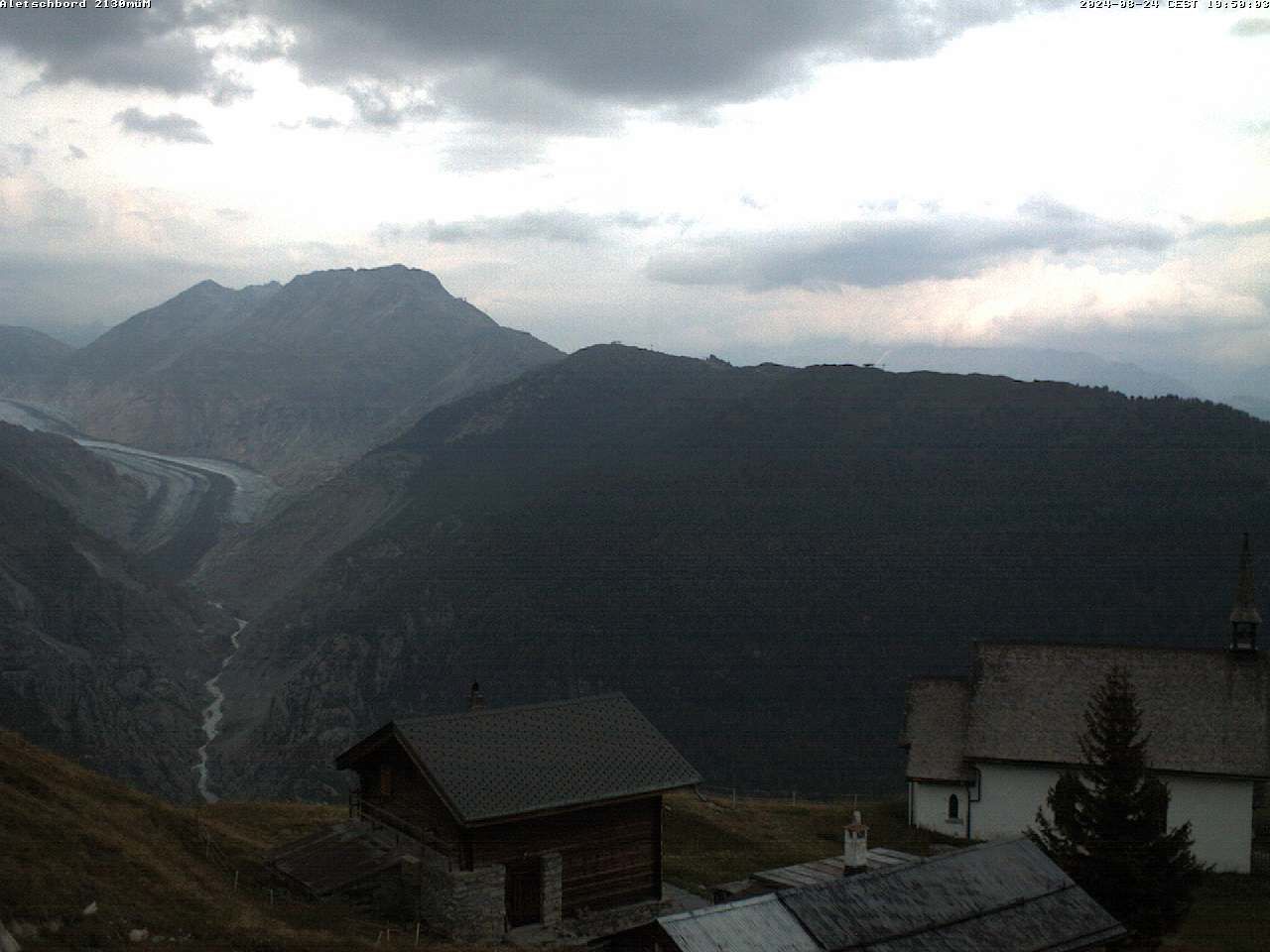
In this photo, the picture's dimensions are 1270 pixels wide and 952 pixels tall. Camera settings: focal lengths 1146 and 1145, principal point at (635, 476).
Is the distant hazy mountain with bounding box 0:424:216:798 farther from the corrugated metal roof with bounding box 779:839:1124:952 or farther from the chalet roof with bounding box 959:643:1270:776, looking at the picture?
the corrugated metal roof with bounding box 779:839:1124:952

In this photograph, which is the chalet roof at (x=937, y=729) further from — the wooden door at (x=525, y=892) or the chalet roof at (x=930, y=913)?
the wooden door at (x=525, y=892)

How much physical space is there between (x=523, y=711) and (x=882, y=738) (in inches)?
2781

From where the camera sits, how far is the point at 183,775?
272 feet

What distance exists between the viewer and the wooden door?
24734 millimetres

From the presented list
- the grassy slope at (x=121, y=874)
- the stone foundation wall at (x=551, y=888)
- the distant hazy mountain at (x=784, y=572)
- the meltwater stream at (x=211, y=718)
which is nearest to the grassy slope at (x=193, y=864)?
the grassy slope at (x=121, y=874)

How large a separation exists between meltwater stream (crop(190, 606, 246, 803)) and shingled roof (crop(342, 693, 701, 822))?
54675 millimetres

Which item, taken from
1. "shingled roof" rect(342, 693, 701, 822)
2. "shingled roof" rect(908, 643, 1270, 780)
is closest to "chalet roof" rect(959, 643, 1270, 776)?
"shingled roof" rect(908, 643, 1270, 780)

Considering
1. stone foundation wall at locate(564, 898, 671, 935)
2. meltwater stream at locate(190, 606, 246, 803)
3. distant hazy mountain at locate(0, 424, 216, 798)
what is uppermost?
stone foundation wall at locate(564, 898, 671, 935)

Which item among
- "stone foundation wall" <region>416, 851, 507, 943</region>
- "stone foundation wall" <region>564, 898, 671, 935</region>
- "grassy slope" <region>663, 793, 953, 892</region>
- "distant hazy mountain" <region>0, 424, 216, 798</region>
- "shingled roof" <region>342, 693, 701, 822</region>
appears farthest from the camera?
"distant hazy mountain" <region>0, 424, 216, 798</region>

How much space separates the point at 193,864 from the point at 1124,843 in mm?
20123

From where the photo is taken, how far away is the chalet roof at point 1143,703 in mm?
35312

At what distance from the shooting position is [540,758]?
85.0 ft

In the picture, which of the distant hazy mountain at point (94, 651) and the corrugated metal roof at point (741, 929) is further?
the distant hazy mountain at point (94, 651)

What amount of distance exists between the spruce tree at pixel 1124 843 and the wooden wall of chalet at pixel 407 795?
13.1 meters
